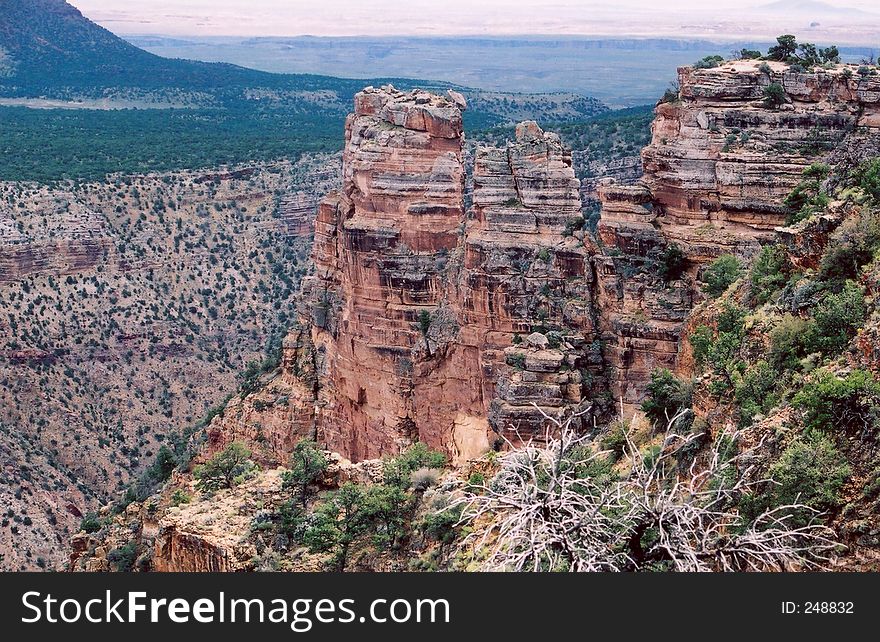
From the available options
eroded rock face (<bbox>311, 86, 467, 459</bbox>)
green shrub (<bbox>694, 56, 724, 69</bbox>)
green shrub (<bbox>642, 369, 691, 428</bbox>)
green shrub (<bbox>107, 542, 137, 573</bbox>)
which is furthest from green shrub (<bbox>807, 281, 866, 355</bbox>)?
eroded rock face (<bbox>311, 86, 467, 459</bbox>)

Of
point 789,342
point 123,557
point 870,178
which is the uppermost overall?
point 870,178

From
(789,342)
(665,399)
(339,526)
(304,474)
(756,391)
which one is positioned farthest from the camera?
(304,474)

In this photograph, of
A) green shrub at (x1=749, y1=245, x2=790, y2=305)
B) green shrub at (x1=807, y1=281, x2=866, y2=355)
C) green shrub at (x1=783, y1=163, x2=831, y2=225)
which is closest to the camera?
green shrub at (x1=807, y1=281, x2=866, y2=355)

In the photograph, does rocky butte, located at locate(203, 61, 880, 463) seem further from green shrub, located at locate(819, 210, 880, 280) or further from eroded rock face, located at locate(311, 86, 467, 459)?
green shrub, located at locate(819, 210, 880, 280)

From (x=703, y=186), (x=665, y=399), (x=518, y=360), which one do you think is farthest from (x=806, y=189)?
(x=665, y=399)

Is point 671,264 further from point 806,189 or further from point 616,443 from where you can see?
point 616,443

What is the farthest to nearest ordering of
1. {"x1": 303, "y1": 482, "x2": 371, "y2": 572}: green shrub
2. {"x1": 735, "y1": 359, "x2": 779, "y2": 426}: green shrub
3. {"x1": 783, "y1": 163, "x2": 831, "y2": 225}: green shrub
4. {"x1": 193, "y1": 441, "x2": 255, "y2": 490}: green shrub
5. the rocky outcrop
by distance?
1. the rocky outcrop
2. {"x1": 783, "y1": 163, "x2": 831, "y2": 225}: green shrub
3. {"x1": 193, "y1": 441, "x2": 255, "y2": 490}: green shrub
4. {"x1": 303, "y1": 482, "x2": 371, "y2": 572}: green shrub
5. {"x1": 735, "y1": 359, "x2": 779, "y2": 426}: green shrub
